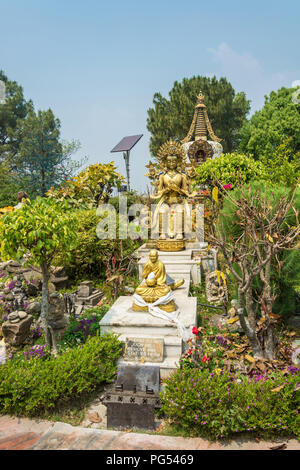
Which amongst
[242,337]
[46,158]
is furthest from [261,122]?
A: [242,337]

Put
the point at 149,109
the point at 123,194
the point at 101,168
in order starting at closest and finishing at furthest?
the point at 101,168 < the point at 123,194 < the point at 149,109

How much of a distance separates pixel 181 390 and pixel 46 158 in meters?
18.6

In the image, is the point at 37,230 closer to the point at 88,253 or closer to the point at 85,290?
the point at 85,290

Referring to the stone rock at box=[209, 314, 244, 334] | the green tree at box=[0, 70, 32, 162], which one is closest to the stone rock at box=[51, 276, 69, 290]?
the stone rock at box=[209, 314, 244, 334]

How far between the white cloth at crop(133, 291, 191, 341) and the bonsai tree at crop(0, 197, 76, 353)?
6.26 ft

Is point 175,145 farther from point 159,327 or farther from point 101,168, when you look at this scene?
point 159,327

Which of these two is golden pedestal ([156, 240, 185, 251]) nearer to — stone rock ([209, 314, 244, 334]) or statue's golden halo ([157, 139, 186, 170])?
statue's golden halo ([157, 139, 186, 170])

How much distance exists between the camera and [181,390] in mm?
4547

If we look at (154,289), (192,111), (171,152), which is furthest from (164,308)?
(192,111)

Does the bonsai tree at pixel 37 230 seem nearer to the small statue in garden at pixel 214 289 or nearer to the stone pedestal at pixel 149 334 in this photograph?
the stone pedestal at pixel 149 334

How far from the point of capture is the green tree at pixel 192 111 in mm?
28391

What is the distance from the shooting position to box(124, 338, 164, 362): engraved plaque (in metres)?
5.75

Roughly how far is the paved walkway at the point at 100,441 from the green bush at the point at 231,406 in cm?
15

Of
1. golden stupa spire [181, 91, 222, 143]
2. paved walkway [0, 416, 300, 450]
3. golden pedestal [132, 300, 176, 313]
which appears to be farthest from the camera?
golden stupa spire [181, 91, 222, 143]
